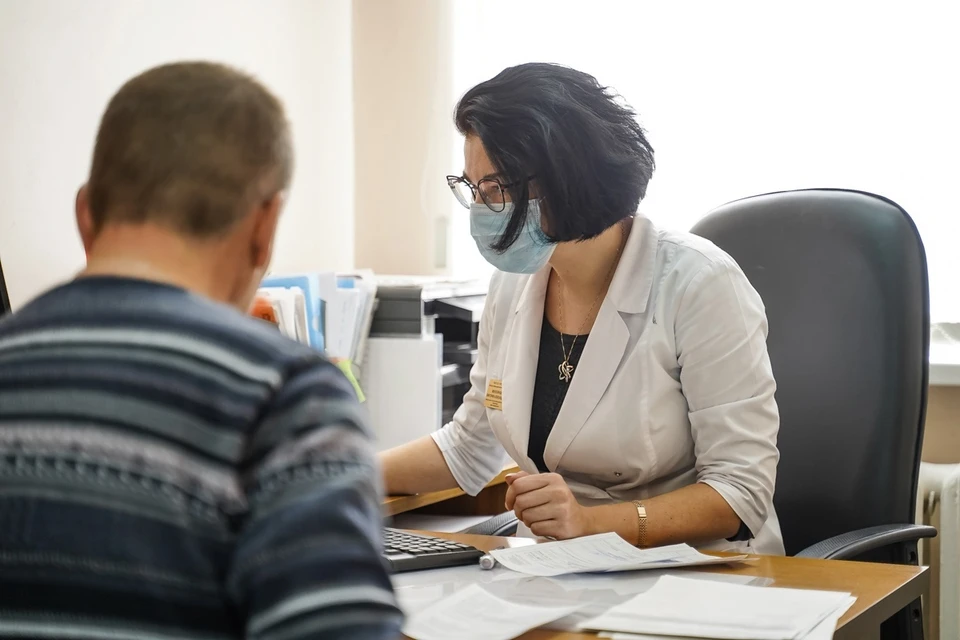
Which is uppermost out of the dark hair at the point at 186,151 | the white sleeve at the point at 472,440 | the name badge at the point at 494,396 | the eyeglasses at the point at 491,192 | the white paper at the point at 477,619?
the dark hair at the point at 186,151

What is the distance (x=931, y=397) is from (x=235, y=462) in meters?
2.11

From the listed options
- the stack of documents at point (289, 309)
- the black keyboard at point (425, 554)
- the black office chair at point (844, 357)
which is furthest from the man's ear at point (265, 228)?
the stack of documents at point (289, 309)

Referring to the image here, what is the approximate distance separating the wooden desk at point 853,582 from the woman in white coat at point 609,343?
20 cm

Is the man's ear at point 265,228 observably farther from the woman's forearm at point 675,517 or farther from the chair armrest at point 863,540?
the chair armrest at point 863,540

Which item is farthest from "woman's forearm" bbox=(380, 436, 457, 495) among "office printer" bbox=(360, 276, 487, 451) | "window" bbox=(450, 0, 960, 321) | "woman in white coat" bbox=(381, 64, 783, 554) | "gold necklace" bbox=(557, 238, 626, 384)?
"window" bbox=(450, 0, 960, 321)

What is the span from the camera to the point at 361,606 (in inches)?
22.6

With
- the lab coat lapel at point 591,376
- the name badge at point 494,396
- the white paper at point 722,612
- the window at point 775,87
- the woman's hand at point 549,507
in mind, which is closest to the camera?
the white paper at point 722,612

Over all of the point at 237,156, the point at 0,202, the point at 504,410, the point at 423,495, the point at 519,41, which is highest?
the point at 519,41

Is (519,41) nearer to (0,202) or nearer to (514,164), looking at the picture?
(514,164)

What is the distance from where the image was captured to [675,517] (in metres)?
1.44

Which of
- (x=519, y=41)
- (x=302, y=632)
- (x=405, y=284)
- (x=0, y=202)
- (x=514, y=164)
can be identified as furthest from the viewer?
(x=519, y=41)

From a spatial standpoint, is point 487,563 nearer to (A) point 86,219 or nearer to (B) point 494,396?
(B) point 494,396

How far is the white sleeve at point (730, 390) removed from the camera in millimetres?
1477

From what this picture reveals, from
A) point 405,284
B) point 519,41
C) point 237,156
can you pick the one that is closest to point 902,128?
point 519,41
